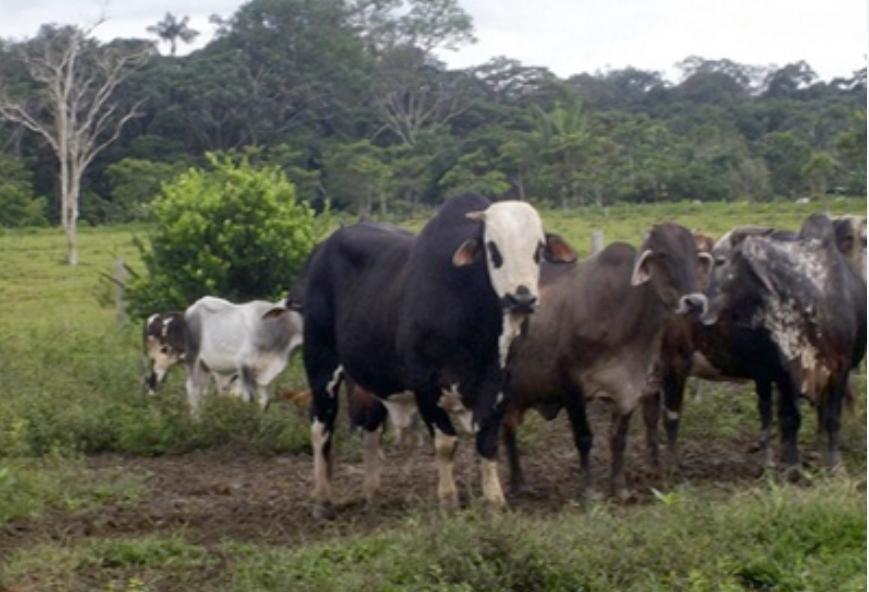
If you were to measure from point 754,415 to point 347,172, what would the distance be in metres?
23.7

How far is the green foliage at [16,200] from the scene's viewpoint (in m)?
38.0

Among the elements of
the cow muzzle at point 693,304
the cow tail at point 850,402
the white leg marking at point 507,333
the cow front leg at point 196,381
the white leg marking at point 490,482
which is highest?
the cow muzzle at point 693,304

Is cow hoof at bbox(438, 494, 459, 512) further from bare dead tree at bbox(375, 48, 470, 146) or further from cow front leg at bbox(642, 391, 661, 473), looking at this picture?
bare dead tree at bbox(375, 48, 470, 146)

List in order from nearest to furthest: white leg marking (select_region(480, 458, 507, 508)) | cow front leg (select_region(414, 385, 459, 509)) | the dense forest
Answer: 1. white leg marking (select_region(480, 458, 507, 508))
2. cow front leg (select_region(414, 385, 459, 509))
3. the dense forest

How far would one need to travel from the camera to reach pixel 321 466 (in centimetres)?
912

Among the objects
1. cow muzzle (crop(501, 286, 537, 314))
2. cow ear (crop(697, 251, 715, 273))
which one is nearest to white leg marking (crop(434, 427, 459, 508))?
cow muzzle (crop(501, 286, 537, 314))

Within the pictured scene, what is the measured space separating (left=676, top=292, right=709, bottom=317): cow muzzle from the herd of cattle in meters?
0.02

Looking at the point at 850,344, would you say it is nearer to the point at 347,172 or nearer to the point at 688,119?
the point at 347,172

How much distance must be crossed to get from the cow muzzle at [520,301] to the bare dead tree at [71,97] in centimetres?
2398

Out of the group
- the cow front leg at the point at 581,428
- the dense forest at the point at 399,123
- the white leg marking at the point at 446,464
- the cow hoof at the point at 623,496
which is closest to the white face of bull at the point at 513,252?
the white leg marking at the point at 446,464

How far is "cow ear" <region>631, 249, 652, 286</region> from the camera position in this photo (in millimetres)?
9008

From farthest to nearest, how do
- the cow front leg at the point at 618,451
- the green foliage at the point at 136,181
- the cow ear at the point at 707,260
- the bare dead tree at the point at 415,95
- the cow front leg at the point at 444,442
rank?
1. the bare dead tree at the point at 415,95
2. the green foliage at the point at 136,181
3. the cow ear at the point at 707,260
4. the cow front leg at the point at 618,451
5. the cow front leg at the point at 444,442

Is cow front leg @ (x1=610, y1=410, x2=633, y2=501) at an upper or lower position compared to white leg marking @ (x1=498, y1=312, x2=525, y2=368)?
lower

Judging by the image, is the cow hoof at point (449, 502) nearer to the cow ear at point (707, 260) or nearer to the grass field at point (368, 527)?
the grass field at point (368, 527)
